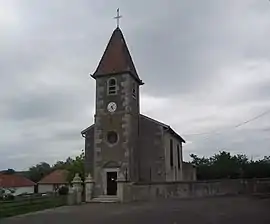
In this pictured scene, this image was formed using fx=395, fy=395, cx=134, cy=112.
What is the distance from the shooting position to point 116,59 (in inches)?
1178

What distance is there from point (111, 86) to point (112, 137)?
12.5 ft

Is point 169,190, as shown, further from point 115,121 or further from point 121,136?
point 115,121

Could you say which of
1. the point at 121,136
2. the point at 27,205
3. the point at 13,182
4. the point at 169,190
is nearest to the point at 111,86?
the point at 121,136

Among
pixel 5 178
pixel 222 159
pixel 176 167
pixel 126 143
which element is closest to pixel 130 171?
pixel 126 143

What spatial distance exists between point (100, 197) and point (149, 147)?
5.12 m

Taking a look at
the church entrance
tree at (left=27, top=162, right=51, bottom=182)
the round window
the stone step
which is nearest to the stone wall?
the stone step

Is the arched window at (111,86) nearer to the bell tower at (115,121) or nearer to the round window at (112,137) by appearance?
the bell tower at (115,121)

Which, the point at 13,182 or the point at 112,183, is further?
the point at 13,182

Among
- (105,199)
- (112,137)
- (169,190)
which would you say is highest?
(112,137)

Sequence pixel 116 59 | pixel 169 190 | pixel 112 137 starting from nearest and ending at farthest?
pixel 169 190, pixel 112 137, pixel 116 59

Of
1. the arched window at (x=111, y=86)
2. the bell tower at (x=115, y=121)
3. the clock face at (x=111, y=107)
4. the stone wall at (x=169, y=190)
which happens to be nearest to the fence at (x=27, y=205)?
the stone wall at (x=169, y=190)

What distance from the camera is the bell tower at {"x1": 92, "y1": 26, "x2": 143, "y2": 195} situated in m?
27.3

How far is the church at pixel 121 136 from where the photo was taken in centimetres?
2742

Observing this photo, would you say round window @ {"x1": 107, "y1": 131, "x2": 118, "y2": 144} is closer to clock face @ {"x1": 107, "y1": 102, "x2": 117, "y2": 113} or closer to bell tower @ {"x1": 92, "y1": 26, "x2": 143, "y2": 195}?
bell tower @ {"x1": 92, "y1": 26, "x2": 143, "y2": 195}
